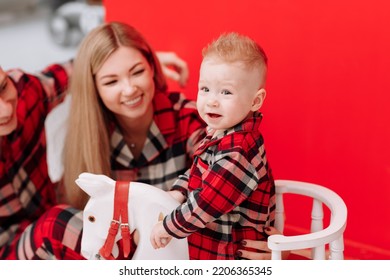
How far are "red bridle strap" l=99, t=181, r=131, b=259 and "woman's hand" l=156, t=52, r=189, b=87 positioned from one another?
1.28ft

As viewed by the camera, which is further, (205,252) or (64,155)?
(64,155)

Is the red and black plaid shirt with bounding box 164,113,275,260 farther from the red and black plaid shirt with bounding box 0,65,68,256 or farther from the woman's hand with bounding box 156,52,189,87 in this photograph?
the red and black plaid shirt with bounding box 0,65,68,256

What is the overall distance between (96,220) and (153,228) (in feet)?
0.32

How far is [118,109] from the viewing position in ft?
3.46

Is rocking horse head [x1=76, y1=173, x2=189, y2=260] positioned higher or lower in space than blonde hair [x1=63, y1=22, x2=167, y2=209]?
lower

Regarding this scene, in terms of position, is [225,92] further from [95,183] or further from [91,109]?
[91,109]

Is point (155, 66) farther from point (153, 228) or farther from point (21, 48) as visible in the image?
point (21, 48)

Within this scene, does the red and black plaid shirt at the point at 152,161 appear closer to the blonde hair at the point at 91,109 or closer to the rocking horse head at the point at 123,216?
the blonde hair at the point at 91,109

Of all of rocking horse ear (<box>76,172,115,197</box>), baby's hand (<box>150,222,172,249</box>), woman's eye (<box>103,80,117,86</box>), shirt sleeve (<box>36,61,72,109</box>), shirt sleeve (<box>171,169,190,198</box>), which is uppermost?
woman's eye (<box>103,80,117,86</box>)

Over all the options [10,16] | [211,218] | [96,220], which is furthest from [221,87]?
[10,16]

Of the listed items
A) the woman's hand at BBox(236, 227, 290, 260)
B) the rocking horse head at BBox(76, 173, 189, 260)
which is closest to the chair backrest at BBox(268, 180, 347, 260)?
the woman's hand at BBox(236, 227, 290, 260)

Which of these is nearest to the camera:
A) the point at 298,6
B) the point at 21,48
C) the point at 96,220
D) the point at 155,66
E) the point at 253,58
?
the point at 253,58

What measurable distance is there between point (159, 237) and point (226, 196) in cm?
13

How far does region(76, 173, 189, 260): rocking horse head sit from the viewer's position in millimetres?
878
